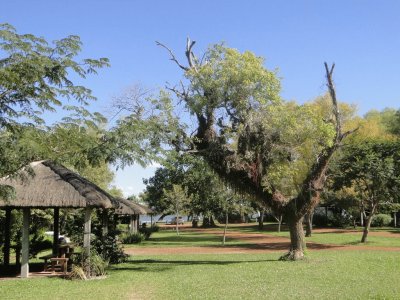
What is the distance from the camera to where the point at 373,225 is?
49.1 meters

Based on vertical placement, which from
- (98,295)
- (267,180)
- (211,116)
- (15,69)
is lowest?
(98,295)

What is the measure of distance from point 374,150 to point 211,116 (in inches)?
572

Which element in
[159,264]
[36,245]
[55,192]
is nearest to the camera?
[55,192]

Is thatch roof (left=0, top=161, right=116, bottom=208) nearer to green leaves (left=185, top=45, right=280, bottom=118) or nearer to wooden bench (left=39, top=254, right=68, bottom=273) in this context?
wooden bench (left=39, top=254, right=68, bottom=273)

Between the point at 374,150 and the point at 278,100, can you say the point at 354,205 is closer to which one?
the point at 374,150

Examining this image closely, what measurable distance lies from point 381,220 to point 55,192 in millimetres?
A: 40513

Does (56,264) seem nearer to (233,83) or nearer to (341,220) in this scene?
(233,83)

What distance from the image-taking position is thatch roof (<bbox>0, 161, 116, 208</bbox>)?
1609 cm

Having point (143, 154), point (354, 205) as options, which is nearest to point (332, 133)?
point (143, 154)

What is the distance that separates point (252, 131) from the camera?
20422mm

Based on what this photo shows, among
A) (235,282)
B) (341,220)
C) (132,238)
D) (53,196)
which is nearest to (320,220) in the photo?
(341,220)

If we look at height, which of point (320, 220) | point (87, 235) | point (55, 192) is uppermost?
point (55, 192)

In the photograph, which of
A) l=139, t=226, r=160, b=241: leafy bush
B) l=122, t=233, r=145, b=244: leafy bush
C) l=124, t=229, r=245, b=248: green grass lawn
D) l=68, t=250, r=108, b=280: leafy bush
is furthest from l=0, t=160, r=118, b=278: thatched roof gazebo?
l=139, t=226, r=160, b=241: leafy bush

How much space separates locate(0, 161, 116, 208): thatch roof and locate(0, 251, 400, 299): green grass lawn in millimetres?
2631
